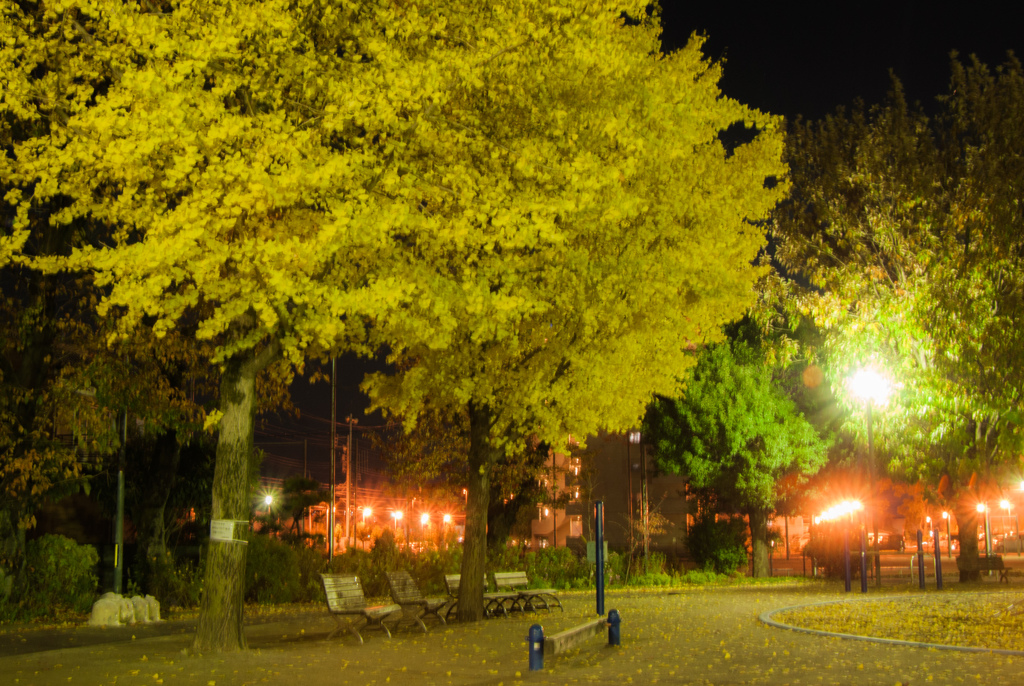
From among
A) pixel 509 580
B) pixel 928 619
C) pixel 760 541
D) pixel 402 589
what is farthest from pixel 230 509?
pixel 760 541

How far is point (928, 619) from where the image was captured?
1596 cm

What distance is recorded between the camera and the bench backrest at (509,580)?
19766 mm

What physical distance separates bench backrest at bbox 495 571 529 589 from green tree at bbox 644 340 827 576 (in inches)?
537

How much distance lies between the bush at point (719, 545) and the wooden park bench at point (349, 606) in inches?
896

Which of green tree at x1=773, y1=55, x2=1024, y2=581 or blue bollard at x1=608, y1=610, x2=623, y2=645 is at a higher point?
green tree at x1=773, y1=55, x2=1024, y2=581

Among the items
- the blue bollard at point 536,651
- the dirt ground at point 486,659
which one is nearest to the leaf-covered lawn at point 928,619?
the dirt ground at point 486,659

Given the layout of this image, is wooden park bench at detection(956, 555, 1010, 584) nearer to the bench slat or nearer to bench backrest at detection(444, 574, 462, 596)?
bench backrest at detection(444, 574, 462, 596)

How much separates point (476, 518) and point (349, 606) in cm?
335

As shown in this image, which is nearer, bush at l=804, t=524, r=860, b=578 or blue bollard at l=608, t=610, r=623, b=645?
blue bollard at l=608, t=610, r=623, b=645

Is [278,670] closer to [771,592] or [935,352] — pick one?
[935,352]

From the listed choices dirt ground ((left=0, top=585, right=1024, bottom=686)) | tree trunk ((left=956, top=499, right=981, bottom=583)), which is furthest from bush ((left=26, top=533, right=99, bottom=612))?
tree trunk ((left=956, top=499, right=981, bottom=583))

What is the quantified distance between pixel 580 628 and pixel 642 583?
62.7ft

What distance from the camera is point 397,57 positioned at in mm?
11633

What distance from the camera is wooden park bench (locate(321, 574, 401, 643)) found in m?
13.9
